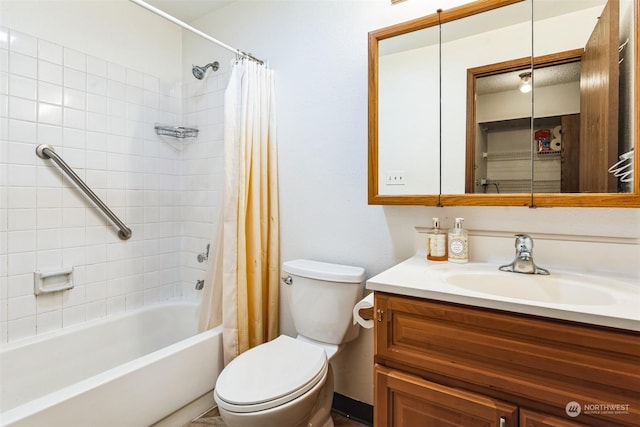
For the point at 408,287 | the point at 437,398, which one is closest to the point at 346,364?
the point at 437,398

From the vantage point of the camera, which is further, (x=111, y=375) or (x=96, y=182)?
(x=96, y=182)

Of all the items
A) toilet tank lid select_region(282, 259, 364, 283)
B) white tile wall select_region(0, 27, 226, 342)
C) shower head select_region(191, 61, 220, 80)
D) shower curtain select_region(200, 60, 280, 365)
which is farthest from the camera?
shower head select_region(191, 61, 220, 80)

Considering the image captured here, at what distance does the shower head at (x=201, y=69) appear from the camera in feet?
7.00

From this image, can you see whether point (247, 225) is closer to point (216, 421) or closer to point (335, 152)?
point (335, 152)

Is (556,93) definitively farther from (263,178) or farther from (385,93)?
(263,178)

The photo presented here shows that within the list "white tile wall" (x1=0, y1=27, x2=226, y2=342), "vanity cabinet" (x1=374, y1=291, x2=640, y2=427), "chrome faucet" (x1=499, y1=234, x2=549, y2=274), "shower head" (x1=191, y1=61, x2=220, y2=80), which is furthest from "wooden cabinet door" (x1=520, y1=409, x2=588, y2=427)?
"shower head" (x1=191, y1=61, x2=220, y2=80)

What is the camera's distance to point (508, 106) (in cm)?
122

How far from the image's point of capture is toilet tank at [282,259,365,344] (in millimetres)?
1442

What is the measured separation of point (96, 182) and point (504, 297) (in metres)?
2.10

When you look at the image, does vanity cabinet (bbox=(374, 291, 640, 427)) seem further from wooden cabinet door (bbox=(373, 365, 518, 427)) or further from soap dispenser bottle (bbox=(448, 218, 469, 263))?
soap dispenser bottle (bbox=(448, 218, 469, 263))

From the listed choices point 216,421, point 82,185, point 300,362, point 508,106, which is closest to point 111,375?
point 216,421

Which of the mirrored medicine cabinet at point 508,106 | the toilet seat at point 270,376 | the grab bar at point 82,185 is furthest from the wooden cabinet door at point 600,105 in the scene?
the grab bar at point 82,185

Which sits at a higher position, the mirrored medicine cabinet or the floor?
the mirrored medicine cabinet

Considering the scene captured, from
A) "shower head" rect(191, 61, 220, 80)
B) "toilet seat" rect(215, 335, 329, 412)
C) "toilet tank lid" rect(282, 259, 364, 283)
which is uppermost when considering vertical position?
"shower head" rect(191, 61, 220, 80)
